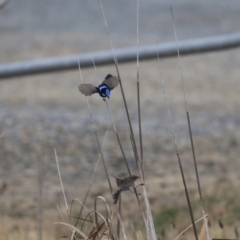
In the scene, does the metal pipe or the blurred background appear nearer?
the metal pipe

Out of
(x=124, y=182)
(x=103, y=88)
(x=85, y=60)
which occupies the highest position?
(x=85, y=60)

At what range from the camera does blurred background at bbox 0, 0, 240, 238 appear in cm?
507

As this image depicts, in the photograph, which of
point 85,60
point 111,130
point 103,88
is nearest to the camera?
point 103,88

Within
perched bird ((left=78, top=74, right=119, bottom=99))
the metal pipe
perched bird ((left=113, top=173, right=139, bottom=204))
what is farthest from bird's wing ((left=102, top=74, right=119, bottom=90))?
the metal pipe

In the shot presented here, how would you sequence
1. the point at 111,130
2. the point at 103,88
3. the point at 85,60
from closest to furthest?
the point at 103,88, the point at 85,60, the point at 111,130

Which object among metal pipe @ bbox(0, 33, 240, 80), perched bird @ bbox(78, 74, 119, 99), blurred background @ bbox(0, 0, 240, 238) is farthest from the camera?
blurred background @ bbox(0, 0, 240, 238)

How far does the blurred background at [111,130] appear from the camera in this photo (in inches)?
200

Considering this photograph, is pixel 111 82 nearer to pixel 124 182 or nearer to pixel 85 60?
pixel 124 182

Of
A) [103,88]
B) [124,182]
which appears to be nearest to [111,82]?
[103,88]

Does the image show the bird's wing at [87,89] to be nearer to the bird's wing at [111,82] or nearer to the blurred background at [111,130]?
the bird's wing at [111,82]

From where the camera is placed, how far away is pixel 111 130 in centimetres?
703

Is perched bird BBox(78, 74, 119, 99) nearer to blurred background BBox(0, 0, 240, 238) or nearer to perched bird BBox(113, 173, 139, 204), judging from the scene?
perched bird BBox(113, 173, 139, 204)

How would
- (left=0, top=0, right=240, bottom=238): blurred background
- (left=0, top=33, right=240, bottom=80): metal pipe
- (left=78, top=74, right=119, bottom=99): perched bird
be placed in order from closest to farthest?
(left=78, top=74, right=119, bottom=99): perched bird < (left=0, top=33, right=240, bottom=80): metal pipe < (left=0, top=0, right=240, bottom=238): blurred background

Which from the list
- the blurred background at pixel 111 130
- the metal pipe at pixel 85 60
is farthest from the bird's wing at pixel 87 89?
the metal pipe at pixel 85 60
